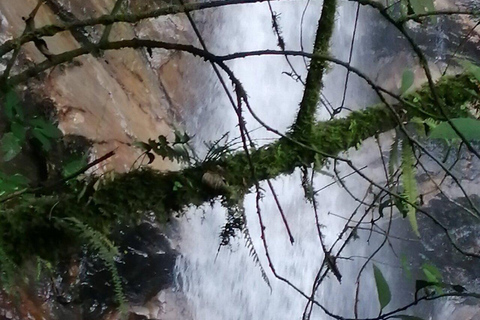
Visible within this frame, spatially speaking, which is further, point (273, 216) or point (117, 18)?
point (273, 216)

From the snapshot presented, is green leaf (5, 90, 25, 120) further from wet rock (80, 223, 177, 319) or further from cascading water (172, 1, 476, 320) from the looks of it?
cascading water (172, 1, 476, 320)

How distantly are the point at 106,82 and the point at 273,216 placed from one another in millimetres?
1728

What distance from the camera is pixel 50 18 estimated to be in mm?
3021

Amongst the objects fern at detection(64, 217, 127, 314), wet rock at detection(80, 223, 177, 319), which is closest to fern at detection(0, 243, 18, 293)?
fern at detection(64, 217, 127, 314)

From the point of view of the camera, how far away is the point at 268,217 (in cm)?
408

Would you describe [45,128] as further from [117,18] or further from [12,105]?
[117,18]

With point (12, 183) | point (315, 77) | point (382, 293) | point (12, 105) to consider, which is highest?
point (12, 105)

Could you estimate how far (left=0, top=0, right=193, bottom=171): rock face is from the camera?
276cm

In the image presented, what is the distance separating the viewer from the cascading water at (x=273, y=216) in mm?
3637

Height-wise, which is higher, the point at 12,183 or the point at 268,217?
the point at 268,217

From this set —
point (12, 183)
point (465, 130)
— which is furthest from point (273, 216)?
point (465, 130)

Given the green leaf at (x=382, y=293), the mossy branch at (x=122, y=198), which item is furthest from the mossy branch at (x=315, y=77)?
the green leaf at (x=382, y=293)

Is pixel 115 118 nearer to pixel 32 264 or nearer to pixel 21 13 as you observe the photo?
pixel 21 13

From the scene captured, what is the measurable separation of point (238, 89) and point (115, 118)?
6.97 ft
